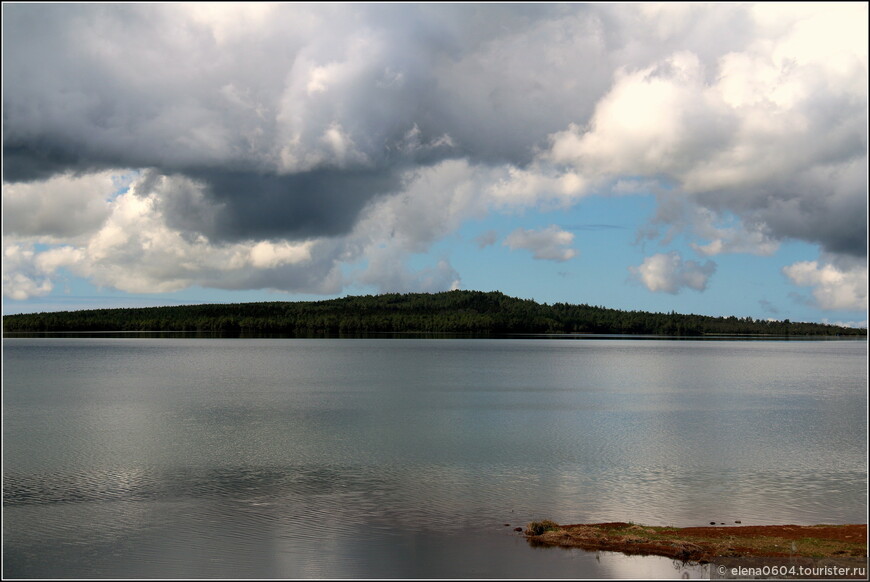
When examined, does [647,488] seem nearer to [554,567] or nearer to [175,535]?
[554,567]

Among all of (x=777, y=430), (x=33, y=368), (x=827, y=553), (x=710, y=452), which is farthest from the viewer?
(x=33, y=368)

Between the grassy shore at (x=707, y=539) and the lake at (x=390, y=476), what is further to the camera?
the lake at (x=390, y=476)

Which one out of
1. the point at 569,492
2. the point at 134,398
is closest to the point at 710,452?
the point at 569,492

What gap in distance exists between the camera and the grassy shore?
16516 millimetres

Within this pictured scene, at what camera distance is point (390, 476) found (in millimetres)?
25984

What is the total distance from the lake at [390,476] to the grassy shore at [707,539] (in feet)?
1.81

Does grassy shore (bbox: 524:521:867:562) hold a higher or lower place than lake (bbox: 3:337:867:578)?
higher

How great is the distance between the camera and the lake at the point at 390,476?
17.3 metres

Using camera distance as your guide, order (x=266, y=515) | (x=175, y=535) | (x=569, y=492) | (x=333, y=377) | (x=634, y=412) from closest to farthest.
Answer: (x=175, y=535) → (x=266, y=515) → (x=569, y=492) → (x=634, y=412) → (x=333, y=377)

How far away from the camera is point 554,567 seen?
1631 cm

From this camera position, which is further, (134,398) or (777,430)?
(134,398)

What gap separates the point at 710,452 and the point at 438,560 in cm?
1848

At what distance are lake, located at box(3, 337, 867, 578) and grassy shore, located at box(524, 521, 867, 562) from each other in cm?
55

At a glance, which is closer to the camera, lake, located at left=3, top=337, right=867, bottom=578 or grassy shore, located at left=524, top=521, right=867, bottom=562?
grassy shore, located at left=524, top=521, right=867, bottom=562
